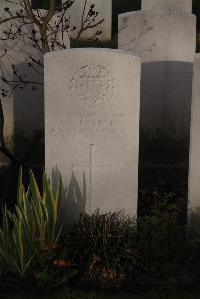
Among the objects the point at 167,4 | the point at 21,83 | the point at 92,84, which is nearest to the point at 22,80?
the point at 21,83

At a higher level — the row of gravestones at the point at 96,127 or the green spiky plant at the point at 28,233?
the row of gravestones at the point at 96,127

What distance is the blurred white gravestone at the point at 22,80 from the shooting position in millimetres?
6590

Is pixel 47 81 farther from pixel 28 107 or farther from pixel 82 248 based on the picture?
pixel 28 107

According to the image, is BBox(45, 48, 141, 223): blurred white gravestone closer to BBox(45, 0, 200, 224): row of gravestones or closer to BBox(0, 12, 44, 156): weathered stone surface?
BBox(45, 0, 200, 224): row of gravestones

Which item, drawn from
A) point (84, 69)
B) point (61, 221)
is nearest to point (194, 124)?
point (84, 69)

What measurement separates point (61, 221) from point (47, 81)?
1304 millimetres

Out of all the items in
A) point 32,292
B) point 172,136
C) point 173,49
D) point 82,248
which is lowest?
point 32,292

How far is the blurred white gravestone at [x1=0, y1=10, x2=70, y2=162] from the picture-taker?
6.59m

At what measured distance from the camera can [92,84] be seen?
4367 mm

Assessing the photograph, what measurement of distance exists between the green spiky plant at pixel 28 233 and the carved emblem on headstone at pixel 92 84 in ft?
2.79

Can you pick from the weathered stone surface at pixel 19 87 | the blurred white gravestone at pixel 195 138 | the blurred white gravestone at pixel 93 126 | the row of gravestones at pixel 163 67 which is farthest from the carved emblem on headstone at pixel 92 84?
the row of gravestones at pixel 163 67

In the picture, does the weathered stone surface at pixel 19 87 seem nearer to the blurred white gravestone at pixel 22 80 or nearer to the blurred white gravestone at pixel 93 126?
the blurred white gravestone at pixel 22 80

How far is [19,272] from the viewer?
3955 millimetres

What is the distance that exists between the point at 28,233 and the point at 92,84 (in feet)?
4.60
